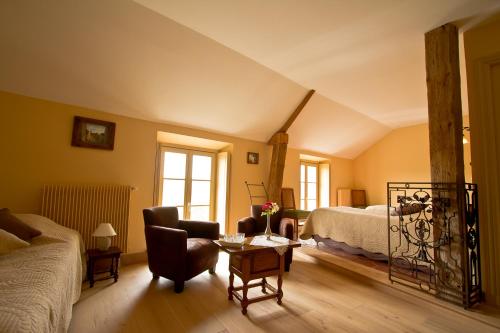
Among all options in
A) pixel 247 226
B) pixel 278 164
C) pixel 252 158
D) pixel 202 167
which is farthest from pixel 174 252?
pixel 278 164

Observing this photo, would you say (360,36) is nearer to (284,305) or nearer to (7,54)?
(284,305)

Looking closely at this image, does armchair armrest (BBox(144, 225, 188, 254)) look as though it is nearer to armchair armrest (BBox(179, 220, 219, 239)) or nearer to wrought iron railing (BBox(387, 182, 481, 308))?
armchair armrest (BBox(179, 220, 219, 239))

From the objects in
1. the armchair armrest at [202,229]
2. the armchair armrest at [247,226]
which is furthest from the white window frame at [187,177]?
the armchair armrest at [247,226]

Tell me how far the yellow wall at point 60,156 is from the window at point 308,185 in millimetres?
3554

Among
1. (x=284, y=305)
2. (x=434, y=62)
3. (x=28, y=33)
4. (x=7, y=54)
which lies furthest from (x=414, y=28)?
(x=7, y=54)

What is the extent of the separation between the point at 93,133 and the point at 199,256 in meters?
2.20

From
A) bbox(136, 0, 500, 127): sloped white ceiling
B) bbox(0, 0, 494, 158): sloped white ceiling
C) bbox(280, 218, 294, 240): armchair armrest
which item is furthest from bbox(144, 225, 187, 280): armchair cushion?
bbox(136, 0, 500, 127): sloped white ceiling

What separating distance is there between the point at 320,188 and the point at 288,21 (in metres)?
5.03

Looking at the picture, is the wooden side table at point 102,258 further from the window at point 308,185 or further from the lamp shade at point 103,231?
the window at point 308,185

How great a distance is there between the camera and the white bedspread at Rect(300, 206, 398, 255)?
3.07 m

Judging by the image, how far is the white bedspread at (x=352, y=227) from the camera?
307 centimetres

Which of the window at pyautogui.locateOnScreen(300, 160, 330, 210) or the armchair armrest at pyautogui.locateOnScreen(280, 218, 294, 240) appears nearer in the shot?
the armchair armrest at pyautogui.locateOnScreen(280, 218, 294, 240)

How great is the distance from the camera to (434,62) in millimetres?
2314

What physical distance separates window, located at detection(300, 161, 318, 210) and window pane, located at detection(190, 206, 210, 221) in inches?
104
